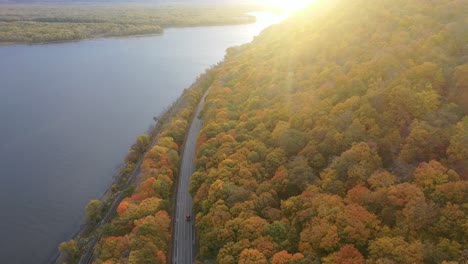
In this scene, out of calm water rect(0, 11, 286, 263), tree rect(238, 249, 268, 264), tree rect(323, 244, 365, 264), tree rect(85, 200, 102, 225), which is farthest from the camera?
calm water rect(0, 11, 286, 263)

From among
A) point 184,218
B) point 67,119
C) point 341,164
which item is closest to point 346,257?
point 341,164

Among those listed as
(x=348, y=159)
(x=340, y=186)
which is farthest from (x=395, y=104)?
(x=340, y=186)

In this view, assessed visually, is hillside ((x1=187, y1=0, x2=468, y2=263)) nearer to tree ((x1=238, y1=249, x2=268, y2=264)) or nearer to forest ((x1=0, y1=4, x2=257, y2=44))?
tree ((x1=238, y1=249, x2=268, y2=264))

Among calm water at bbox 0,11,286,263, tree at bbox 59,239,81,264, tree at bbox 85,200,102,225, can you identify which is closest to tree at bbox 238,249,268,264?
tree at bbox 59,239,81,264

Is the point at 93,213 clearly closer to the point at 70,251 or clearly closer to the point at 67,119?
the point at 70,251

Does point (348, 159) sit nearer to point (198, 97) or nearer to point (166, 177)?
point (166, 177)
